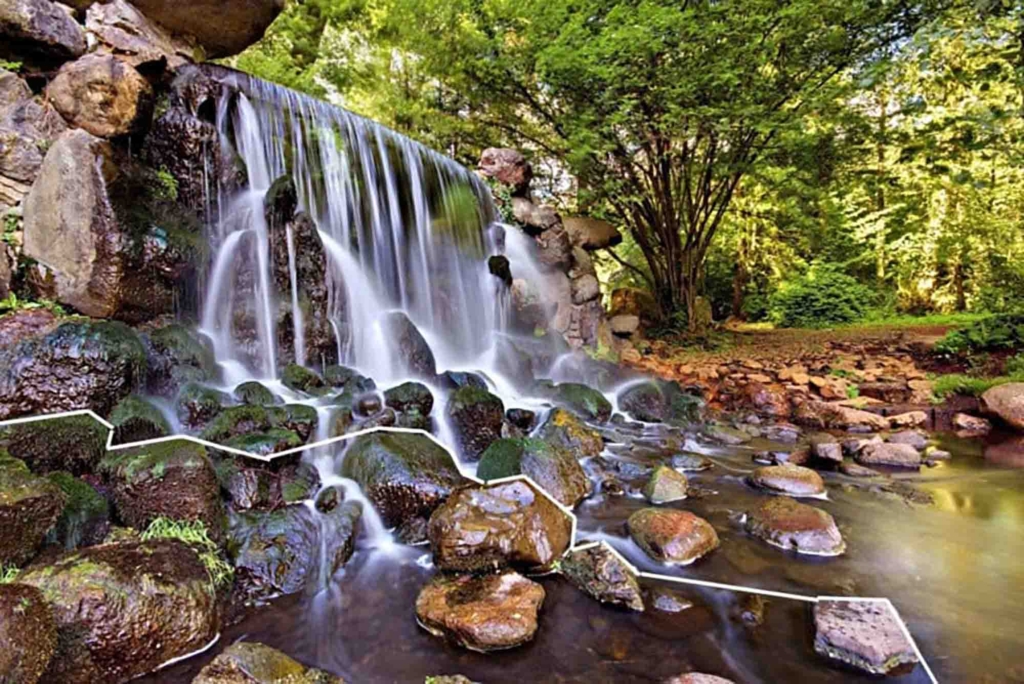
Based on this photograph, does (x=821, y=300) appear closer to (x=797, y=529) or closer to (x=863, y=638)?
(x=797, y=529)

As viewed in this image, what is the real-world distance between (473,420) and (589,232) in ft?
28.5

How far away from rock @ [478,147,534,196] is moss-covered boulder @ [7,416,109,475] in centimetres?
939

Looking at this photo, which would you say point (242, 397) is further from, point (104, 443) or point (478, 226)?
point (478, 226)

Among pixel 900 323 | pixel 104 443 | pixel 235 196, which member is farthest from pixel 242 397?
pixel 900 323

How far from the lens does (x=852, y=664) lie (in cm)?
252

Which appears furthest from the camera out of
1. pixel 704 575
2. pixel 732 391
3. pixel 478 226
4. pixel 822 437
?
pixel 478 226

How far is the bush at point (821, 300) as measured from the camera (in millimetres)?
15398

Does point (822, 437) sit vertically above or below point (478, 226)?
below

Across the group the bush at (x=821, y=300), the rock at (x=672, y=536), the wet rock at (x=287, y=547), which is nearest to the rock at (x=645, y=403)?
the rock at (x=672, y=536)

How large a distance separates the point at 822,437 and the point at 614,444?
2610 mm

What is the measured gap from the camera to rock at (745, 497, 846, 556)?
371 centimetres

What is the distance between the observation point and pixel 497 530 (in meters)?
3.20

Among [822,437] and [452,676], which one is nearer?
[452,676]
